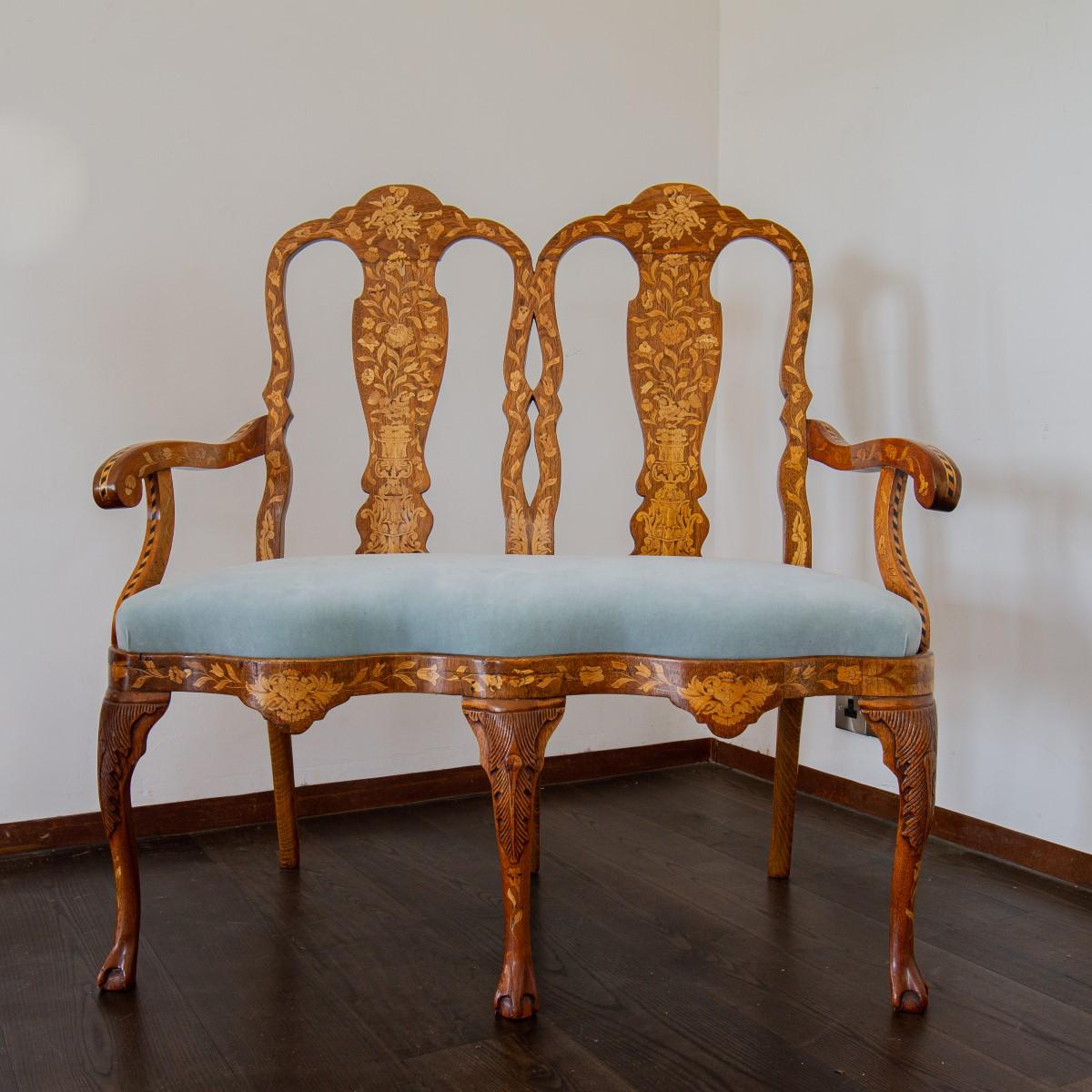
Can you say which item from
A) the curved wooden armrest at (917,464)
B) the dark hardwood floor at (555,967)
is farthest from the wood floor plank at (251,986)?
the curved wooden armrest at (917,464)

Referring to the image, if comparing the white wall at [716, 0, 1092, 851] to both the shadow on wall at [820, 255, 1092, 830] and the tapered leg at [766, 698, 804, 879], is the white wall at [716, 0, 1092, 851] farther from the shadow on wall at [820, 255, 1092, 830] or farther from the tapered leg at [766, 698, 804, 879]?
the tapered leg at [766, 698, 804, 879]

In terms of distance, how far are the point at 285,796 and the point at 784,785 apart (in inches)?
32.2

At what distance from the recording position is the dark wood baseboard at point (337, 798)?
2006 millimetres

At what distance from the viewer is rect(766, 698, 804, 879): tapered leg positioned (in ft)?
5.97

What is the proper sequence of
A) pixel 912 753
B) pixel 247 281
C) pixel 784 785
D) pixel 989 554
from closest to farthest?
1. pixel 912 753
2. pixel 784 785
3. pixel 989 554
4. pixel 247 281

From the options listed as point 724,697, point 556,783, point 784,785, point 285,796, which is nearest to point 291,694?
point 724,697

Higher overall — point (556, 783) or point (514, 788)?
point (514, 788)

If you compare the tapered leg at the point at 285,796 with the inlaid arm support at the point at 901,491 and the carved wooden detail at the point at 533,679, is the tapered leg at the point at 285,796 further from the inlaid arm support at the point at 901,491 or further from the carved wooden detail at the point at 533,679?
the inlaid arm support at the point at 901,491

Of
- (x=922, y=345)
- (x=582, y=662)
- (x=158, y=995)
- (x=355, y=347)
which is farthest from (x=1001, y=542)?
(x=158, y=995)

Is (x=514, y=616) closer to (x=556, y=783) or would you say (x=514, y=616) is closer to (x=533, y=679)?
(x=533, y=679)

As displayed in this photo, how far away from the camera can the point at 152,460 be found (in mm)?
1488

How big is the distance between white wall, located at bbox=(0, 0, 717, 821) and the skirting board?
0.03 metres

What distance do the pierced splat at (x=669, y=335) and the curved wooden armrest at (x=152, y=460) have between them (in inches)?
19.4

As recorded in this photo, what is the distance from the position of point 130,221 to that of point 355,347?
20.4 inches
